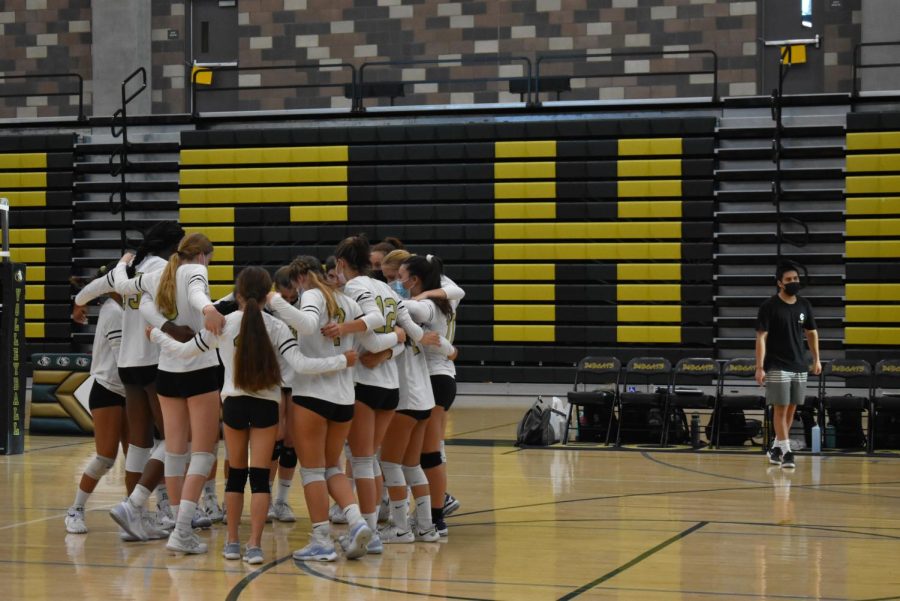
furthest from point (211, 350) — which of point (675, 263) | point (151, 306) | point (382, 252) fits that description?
point (675, 263)

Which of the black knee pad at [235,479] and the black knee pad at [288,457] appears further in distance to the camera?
the black knee pad at [288,457]

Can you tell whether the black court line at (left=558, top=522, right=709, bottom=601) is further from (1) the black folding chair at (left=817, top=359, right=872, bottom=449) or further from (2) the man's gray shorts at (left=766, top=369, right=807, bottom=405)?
(1) the black folding chair at (left=817, top=359, right=872, bottom=449)

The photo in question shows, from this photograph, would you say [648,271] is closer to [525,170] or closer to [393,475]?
[525,170]

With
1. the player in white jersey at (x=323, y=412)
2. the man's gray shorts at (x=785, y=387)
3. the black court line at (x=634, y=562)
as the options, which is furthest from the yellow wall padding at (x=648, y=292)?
the player in white jersey at (x=323, y=412)

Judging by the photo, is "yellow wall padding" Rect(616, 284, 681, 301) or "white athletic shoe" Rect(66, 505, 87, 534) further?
"yellow wall padding" Rect(616, 284, 681, 301)

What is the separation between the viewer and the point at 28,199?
16.8m

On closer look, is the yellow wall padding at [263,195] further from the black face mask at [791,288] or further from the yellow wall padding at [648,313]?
the black face mask at [791,288]

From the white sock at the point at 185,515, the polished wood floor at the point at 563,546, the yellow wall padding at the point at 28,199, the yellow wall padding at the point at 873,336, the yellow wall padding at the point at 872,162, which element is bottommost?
the polished wood floor at the point at 563,546

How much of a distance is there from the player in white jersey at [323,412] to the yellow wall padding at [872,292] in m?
9.92

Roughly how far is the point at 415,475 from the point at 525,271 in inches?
370

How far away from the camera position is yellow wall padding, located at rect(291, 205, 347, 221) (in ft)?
52.4

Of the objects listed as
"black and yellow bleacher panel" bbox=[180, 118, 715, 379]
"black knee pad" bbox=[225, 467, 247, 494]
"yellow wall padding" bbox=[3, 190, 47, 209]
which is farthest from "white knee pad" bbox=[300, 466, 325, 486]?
"yellow wall padding" bbox=[3, 190, 47, 209]

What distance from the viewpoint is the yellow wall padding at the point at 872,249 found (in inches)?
559

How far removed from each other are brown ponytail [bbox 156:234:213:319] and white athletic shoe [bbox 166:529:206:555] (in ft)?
3.60
